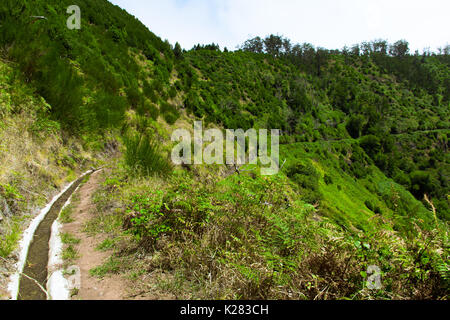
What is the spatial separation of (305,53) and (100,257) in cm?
9705

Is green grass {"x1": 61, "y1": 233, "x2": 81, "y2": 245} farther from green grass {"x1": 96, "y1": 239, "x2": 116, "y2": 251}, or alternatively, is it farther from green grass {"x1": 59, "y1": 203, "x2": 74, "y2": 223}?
green grass {"x1": 59, "y1": 203, "x2": 74, "y2": 223}

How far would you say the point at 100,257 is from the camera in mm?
2674

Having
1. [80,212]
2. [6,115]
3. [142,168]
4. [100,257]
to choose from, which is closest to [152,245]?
[100,257]

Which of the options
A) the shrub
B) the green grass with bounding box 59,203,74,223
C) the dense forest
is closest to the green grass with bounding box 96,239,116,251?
the dense forest

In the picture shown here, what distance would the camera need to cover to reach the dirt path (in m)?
2.09

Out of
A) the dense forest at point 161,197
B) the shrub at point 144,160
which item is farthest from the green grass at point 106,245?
the shrub at point 144,160

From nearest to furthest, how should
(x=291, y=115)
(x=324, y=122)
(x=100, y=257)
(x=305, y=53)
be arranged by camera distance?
(x=100, y=257)
(x=291, y=115)
(x=324, y=122)
(x=305, y=53)

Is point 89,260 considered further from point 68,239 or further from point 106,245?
point 68,239

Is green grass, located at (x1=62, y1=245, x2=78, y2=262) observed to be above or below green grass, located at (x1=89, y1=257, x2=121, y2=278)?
above

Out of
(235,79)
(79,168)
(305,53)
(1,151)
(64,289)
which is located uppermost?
(305,53)

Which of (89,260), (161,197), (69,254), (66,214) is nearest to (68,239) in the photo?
(69,254)

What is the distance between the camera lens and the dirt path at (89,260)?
82.2 inches
